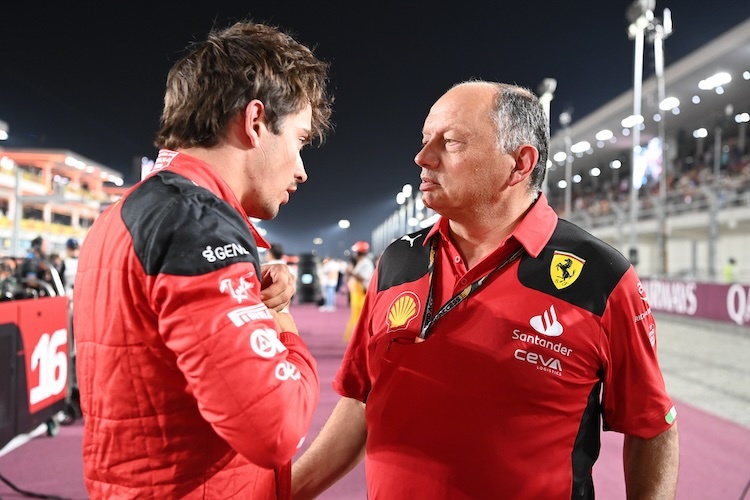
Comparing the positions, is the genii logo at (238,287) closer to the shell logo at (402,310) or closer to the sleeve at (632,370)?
the shell logo at (402,310)

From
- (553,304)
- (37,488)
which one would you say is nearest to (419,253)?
(553,304)

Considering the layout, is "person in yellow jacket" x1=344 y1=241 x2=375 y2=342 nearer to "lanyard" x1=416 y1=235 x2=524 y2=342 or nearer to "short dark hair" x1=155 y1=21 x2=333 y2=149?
"lanyard" x1=416 y1=235 x2=524 y2=342

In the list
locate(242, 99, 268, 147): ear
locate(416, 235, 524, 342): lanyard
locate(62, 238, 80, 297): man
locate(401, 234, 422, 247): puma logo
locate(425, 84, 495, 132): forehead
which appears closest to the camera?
locate(242, 99, 268, 147): ear

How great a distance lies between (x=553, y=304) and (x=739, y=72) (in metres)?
25.7

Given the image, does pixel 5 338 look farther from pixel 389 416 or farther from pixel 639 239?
pixel 639 239

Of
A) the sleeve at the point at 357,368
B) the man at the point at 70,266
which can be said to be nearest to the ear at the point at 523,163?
the sleeve at the point at 357,368

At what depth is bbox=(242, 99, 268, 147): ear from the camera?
1.37 meters

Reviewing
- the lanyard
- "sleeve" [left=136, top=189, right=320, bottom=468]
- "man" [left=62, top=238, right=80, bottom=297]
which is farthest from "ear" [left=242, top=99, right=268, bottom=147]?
"man" [left=62, top=238, right=80, bottom=297]

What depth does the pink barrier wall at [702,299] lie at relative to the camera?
40.4 ft

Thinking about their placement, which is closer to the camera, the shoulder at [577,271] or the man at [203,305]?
the man at [203,305]

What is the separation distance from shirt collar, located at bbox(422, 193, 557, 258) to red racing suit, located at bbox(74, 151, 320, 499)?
0.85 meters

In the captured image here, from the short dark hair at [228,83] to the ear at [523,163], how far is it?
0.85m

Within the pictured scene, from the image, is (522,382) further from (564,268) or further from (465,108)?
(465,108)

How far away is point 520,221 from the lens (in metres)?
2.05
